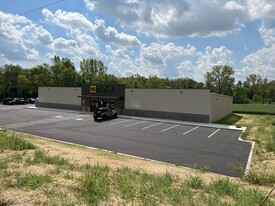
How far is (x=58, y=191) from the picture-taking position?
5.32 metres

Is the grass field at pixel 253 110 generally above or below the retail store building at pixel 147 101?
below

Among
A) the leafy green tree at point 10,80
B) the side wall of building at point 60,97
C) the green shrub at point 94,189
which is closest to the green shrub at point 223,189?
the green shrub at point 94,189

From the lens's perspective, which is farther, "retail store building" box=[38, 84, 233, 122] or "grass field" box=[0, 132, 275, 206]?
"retail store building" box=[38, 84, 233, 122]

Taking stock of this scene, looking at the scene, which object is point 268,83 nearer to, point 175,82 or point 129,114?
point 175,82

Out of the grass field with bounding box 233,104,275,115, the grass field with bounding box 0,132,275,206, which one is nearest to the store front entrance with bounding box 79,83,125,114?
the grass field with bounding box 233,104,275,115

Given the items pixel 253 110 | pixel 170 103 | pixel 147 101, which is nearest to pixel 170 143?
pixel 170 103

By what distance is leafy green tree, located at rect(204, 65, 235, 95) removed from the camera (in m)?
79.1

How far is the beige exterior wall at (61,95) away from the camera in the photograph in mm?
41200

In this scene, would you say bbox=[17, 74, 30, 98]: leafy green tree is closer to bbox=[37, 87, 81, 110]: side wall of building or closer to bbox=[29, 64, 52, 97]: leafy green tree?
bbox=[29, 64, 52, 97]: leafy green tree

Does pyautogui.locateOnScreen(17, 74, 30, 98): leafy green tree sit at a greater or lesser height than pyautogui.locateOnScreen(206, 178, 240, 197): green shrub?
greater

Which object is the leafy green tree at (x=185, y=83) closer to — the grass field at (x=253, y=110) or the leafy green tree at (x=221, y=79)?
the leafy green tree at (x=221, y=79)

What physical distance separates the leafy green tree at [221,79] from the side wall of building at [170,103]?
51660mm

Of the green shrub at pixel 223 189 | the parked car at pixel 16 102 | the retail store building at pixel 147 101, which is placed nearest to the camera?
the green shrub at pixel 223 189

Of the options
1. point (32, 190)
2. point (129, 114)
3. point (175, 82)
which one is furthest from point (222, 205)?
point (175, 82)
